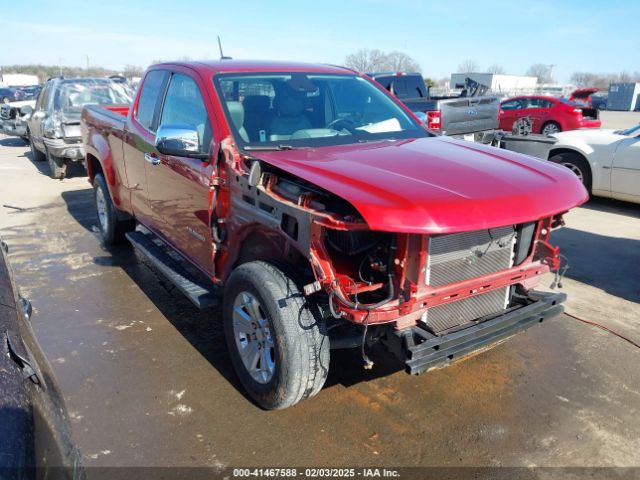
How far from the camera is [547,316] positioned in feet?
10.2

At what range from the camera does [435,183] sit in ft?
8.72

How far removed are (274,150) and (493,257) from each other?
1504mm

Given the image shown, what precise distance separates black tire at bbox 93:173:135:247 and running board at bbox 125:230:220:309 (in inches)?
36.2

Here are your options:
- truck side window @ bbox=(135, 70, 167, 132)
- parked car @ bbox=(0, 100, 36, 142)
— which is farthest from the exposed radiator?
parked car @ bbox=(0, 100, 36, 142)

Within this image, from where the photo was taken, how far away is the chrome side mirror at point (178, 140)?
133 inches

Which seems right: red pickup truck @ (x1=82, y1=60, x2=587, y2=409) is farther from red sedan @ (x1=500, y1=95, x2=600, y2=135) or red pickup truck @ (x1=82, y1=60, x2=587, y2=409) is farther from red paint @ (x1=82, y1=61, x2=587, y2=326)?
red sedan @ (x1=500, y1=95, x2=600, y2=135)

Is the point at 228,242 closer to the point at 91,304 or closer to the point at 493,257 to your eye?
the point at 493,257

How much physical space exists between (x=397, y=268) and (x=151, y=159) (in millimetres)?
2653

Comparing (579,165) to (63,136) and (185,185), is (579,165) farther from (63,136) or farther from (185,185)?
(63,136)

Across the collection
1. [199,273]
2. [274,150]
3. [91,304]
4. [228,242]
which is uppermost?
[274,150]

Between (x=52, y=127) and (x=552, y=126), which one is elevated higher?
(x=552, y=126)

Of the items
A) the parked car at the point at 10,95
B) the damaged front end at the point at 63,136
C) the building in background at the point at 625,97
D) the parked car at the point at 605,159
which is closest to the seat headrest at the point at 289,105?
the parked car at the point at 605,159

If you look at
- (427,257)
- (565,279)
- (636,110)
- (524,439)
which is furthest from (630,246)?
(636,110)

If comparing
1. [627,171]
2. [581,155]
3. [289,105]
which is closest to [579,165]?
[581,155]
